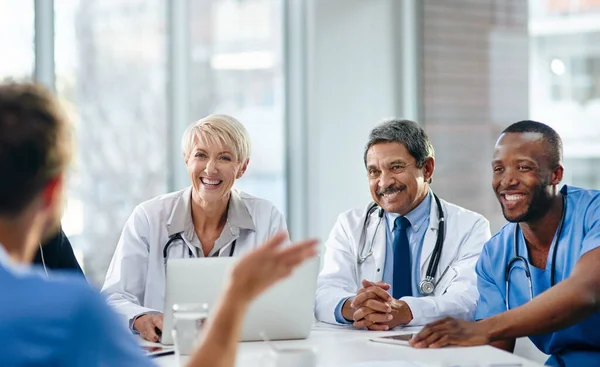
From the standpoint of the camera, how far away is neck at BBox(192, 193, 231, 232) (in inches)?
119

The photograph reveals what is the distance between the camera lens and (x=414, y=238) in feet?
10.1

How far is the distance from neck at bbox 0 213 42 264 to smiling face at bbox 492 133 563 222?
1.81m

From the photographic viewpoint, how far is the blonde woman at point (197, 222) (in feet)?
9.65

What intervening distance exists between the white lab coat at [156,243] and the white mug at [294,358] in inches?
42.7

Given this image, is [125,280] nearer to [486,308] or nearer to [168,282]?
[168,282]

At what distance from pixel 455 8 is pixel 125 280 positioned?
9.21 ft

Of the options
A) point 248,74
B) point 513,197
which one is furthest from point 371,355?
point 248,74

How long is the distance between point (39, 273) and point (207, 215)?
191cm

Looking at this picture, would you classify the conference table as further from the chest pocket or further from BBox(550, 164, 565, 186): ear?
BBox(550, 164, 565, 186): ear

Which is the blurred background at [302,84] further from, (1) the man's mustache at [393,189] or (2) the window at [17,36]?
(1) the man's mustache at [393,189]

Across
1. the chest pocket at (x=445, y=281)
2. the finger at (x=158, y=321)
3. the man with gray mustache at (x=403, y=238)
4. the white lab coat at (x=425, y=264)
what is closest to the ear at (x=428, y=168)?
the man with gray mustache at (x=403, y=238)

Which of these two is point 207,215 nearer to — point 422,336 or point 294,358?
point 422,336

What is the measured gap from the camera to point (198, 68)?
4.80 metres

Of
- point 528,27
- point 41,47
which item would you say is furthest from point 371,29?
point 41,47
